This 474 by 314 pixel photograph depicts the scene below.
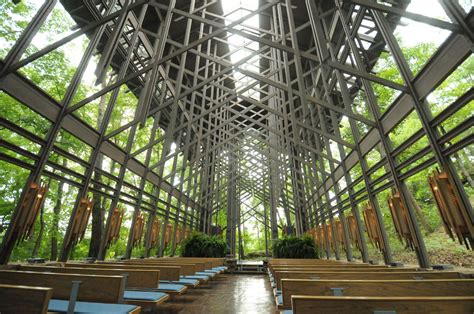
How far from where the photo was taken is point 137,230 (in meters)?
8.55

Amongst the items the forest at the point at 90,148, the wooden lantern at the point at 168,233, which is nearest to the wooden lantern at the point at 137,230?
the forest at the point at 90,148

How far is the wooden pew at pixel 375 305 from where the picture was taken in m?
1.28

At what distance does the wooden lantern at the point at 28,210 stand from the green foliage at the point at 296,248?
8.12 meters

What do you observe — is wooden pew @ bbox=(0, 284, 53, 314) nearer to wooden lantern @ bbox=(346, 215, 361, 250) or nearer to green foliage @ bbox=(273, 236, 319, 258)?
wooden lantern @ bbox=(346, 215, 361, 250)

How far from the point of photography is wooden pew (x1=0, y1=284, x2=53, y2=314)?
1394mm

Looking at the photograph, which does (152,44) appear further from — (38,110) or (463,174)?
(463,174)

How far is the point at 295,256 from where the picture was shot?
9508mm

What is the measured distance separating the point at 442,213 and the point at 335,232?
19.9 ft

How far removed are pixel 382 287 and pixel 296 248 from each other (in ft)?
27.0

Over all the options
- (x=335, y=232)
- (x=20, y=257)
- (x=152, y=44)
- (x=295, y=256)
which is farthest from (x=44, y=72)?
(x=335, y=232)

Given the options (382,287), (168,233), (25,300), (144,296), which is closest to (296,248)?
(168,233)

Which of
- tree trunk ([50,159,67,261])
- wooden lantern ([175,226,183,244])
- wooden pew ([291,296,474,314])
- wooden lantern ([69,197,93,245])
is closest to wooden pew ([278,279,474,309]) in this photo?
wooden pew ([291,296,474,314])

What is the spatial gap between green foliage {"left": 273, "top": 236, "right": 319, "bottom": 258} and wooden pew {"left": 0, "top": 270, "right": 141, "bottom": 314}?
848cm

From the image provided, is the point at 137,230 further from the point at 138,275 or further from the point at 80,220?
the point at 138,275
